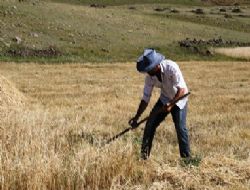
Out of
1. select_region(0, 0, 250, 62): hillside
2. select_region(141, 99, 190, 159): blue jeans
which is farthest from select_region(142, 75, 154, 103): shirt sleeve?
select_region(0, 0, 250, 62): hillside

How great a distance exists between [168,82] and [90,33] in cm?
3517

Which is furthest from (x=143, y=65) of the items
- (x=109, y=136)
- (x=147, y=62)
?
(x=109, y=136)

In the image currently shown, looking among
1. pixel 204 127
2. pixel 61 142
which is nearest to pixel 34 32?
pixel 204 127

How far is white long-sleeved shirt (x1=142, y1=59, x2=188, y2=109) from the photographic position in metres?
9.51

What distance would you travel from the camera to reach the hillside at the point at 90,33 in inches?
1497

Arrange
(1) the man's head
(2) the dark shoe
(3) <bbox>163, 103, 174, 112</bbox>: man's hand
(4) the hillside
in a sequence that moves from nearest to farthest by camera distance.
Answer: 1. (2) the dark shoe
2. (1) the man's head
3. (3) <bbox>163, 103, 174, 112</bbox>: man's hand
4. (4) the hillside

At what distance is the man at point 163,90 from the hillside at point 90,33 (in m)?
25.8

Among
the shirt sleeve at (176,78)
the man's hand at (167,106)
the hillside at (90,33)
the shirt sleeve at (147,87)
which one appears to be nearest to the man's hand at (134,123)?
the shirt sleeve at (147,87)

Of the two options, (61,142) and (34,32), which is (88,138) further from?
(34,32)

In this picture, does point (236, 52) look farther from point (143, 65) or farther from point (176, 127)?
point (143, 65)

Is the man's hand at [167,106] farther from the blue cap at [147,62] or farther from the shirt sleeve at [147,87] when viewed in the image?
the blue cap at [147,62]

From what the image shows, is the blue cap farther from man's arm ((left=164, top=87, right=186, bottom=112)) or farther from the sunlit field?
the sunlit field

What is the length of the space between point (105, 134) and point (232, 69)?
20.1m

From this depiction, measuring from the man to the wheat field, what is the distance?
0.28m
